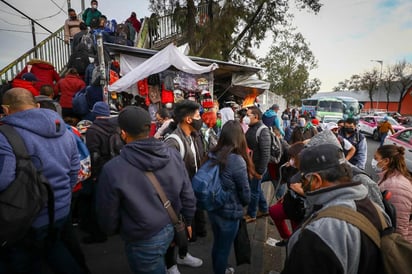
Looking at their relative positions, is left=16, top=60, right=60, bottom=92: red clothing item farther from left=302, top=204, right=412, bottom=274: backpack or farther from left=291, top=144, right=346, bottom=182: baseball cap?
left=302, top=204, right=412, bottom=274: backpack

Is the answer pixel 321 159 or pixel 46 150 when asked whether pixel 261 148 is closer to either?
pixel 321 159

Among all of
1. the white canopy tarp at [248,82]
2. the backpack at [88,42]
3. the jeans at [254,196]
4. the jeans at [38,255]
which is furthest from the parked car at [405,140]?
the backpack at [88,42]

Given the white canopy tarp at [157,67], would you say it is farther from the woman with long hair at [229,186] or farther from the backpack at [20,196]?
the backpack at [20,196]

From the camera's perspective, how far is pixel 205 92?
5965 mm

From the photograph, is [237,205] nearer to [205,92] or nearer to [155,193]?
[155,193]

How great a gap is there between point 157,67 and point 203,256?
145 inches

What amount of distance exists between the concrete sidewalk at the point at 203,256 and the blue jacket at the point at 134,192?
1624 millimetres

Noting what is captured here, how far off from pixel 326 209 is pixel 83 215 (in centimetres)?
359

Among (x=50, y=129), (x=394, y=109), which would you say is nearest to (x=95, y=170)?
(x=50, y=129)

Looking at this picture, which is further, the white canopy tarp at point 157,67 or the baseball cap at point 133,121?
the white canopy tarp at point 157,67

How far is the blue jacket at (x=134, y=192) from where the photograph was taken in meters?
Result: 1.73

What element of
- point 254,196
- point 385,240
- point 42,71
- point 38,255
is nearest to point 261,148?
point 254,196

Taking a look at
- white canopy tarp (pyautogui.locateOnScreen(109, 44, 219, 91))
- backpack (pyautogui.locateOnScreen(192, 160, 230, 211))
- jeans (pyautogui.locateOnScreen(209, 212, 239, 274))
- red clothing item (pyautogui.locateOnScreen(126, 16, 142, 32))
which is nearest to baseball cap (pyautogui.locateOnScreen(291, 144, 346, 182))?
backpack (pyautogui.locateOnScreen(192, 160, 230, 211))

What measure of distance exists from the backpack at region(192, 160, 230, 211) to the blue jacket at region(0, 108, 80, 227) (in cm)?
120
